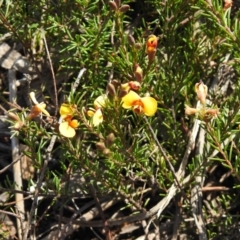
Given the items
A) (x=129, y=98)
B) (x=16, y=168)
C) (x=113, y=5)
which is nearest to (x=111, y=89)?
(x=129, y=98)

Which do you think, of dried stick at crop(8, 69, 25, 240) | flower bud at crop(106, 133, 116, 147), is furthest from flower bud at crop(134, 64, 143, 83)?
dried stick at crop(8, 69, 25, 240)

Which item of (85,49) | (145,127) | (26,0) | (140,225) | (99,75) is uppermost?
(26,0)

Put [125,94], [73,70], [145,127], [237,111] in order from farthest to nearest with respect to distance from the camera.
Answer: [73,70]
[145,127]
[237,111]
[125,94]

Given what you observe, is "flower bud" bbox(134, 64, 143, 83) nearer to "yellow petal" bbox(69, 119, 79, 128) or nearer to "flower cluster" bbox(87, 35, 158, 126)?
"flower cluster" bbox(87, 35, 158, 126)

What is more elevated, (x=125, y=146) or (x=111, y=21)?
(x=111, y=21)

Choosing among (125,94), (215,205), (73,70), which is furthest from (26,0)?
(215,205)

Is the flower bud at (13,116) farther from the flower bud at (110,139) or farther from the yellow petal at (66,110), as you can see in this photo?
the flower bud at (110,139)

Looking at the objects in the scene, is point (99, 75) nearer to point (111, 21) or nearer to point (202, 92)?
point (111, 21)
